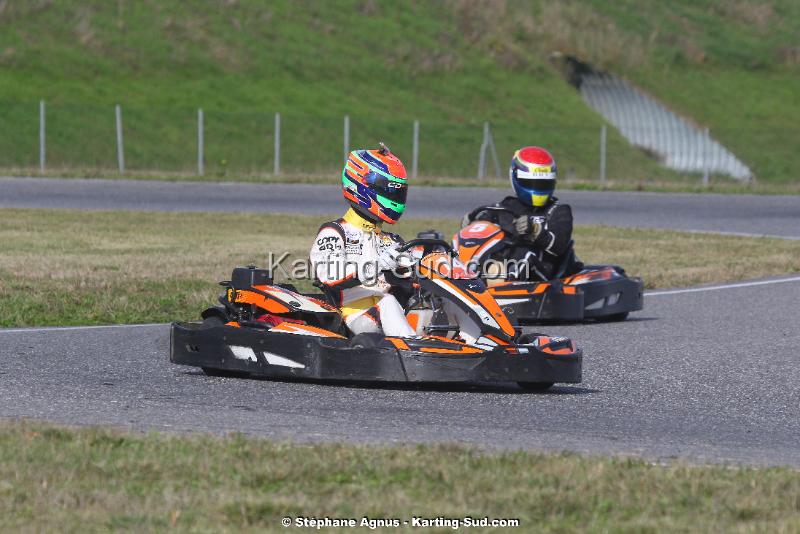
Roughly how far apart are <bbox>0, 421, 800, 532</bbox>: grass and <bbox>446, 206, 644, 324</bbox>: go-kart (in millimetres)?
5251

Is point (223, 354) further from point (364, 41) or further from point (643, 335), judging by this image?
point (364, 41)

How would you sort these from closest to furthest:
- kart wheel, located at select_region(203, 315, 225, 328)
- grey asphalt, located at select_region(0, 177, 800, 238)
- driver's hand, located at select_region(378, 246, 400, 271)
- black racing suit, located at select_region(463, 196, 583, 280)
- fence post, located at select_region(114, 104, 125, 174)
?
driver's hand, located at select_region(378, 246, 400, 271) → kart wheel, located at select_region(203, 315, 225, 328) → black racing suit, located at select_region(463, 196, 583, 280) → grey asphalt, located at select_region(0, 177, 800, 238) → fence post, located at select_region(114, 104, 125, 174)

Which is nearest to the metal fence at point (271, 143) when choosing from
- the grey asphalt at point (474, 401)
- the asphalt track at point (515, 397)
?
the asphalt track at point (515, 397)

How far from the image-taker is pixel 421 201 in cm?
2494

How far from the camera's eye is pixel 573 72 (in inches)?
1784

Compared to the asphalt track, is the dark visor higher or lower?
higher

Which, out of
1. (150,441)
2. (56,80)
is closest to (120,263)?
(150,441)

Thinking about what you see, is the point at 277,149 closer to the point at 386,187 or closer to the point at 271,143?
the point at 271,143

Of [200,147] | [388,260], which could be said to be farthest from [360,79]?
[388,260]

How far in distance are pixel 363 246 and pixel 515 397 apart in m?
1.23

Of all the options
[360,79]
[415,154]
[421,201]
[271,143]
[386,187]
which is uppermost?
[360,79]

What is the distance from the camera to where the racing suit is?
25.5 feet

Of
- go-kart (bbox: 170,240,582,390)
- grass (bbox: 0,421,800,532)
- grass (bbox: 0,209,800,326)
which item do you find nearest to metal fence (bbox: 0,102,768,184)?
grass (bbox: 0,209,800,326)

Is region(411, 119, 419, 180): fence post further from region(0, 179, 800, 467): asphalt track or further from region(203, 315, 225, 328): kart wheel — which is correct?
region(203, 315, 225, 328): kart wheel
